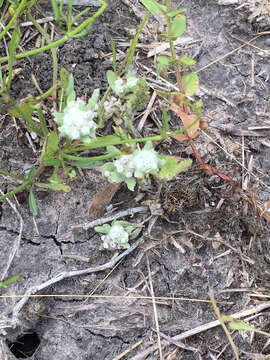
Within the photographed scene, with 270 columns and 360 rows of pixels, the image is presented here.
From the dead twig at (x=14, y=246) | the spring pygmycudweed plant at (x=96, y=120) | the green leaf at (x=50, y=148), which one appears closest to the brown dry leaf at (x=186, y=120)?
→ the spring pygmycudweed plant at (x=96, y=120)

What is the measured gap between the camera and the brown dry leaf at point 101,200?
2.31 meters

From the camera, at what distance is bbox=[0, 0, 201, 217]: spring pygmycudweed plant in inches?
76.5

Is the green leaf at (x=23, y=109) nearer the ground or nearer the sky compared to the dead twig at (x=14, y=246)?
nearer the sky

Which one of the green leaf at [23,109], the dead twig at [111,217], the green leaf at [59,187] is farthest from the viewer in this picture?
the dead twig at [111,217]

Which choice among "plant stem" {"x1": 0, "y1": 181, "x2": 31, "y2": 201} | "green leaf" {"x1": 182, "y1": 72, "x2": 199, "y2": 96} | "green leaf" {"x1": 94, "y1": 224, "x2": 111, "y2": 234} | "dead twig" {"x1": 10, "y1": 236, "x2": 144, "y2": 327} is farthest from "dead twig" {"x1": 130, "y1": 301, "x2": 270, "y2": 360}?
"green leaf" {"x1": 182, "y1": 72, "x2": 199, "y2": 96}

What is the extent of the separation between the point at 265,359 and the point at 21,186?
5.09 ft

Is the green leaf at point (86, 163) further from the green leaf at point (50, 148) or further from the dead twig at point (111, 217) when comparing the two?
the dead twig at point (111, 217)

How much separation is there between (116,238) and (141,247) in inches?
6.8

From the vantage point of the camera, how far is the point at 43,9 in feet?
8.55

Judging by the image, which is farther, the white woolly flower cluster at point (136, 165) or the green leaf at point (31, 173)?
the green leaf at point (31, 173)

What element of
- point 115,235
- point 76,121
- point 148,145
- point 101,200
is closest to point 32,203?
point 101,200

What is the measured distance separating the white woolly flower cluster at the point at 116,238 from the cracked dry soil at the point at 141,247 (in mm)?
86

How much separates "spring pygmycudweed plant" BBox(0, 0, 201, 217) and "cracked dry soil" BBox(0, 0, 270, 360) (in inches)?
6.0

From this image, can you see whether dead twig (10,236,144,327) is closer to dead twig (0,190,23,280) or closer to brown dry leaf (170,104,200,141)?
dead twig (0,190,23,280)
